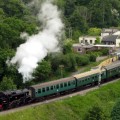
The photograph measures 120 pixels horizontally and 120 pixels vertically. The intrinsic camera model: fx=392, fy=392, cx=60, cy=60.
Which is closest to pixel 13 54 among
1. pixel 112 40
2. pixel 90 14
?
pixel 112 40

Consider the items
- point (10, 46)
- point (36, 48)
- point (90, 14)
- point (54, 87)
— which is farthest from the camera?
point (90, 14)

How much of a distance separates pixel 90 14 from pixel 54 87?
52580 millimetres

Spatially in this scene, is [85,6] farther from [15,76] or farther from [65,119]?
[65,119]

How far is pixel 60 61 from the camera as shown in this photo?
53469 mm

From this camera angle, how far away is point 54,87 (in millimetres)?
42344

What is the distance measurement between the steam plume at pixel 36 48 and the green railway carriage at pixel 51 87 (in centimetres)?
235

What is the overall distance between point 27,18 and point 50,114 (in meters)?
28.1

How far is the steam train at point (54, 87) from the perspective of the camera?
37.5m

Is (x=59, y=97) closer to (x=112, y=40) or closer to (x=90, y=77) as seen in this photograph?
(x=90, y=77)

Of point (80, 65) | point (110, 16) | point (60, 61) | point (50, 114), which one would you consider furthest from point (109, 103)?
point (110, 16)

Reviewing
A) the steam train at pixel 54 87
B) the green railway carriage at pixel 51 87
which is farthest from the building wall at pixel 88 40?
the green railway carriage at pixel 51 87

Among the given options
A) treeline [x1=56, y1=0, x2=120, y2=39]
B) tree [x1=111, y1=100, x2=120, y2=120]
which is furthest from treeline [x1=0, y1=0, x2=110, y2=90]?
treeline [x1=56, y1=0, x2=120, y2=39]

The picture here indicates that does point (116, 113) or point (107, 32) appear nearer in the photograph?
point (116, 113)

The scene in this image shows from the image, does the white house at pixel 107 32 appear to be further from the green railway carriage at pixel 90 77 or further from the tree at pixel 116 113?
the tree at pixel 116 113
